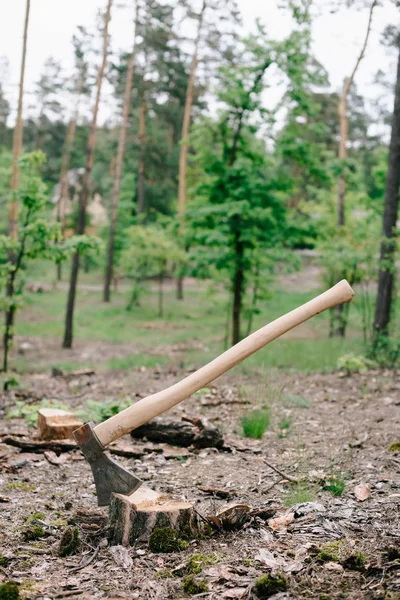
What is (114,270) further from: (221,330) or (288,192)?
(288,192)

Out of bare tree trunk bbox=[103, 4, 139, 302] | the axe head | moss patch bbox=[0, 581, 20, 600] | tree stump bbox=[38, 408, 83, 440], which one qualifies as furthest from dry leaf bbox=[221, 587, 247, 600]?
bare tree trunk bbox=[103, 4, 139, 302]

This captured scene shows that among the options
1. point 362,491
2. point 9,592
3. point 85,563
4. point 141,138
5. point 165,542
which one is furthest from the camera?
point 141,138

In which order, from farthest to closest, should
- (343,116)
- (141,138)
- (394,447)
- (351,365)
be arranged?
1. (141,138)
2. (343,116)
3. (351,365)
4. (394,447)

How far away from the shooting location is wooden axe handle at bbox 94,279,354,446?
338 cm

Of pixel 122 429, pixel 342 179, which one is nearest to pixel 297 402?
pixel 122 429

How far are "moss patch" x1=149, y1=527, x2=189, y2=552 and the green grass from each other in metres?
4.27

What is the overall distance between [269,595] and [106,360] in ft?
44.1

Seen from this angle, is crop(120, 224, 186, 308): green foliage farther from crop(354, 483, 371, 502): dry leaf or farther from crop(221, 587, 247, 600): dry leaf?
crop(221, 587, 247, 600): dry leaf

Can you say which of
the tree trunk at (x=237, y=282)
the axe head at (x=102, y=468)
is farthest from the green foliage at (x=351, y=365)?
the axe head at (x=102, y=468)

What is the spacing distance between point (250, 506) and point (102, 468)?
3.34 ft

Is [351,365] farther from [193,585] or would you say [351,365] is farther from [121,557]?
[193,585]

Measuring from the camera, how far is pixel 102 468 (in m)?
3.40

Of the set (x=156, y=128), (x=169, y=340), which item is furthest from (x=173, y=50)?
(x=169, y=340)

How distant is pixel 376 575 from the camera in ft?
8.21
